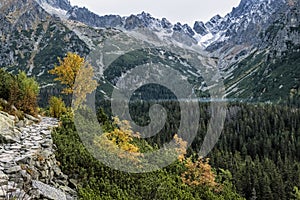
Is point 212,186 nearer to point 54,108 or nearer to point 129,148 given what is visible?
point 129,148

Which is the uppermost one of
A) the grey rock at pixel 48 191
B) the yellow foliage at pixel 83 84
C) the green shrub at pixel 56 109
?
the yellow foliage at pixel 83 84

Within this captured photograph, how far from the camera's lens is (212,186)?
22.5 metres

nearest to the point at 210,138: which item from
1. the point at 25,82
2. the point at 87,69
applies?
the point at 87,69

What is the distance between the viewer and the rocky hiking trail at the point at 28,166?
37.0 feet

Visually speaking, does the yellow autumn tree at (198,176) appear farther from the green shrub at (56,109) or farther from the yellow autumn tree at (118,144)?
the green shrub at (56,109)

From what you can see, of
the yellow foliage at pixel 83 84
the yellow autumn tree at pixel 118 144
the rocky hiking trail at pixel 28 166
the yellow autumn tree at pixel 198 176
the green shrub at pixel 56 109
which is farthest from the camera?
the yellow foliage at pixel 83 84

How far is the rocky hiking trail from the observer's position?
11281 mm

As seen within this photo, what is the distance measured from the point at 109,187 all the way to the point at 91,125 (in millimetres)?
8118

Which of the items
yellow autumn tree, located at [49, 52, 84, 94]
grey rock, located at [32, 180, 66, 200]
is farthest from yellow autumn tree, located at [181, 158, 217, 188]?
yellow autumn tree, located at [49, 52, 84, 94]

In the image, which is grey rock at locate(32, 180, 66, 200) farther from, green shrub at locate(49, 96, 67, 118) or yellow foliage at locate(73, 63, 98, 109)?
yellow foliage at locate(73, 63, 98, 109)

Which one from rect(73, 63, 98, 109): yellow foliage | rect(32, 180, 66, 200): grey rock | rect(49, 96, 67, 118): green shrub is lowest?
rect(32, 180, 66, 200): grey rock

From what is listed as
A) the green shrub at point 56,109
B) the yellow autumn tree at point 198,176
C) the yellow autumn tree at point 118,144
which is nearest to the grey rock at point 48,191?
the yellow autumn tree at point 118,144

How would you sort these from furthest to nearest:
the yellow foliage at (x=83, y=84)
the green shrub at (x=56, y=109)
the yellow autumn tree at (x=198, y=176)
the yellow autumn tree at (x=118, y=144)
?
the yellow foliage at (x=83, y=84) < the green shrub at (x=56, y=109) < the yellow autumn tree at (x=198, y=176) < the yellow autumn tree at (x=118, y=144)

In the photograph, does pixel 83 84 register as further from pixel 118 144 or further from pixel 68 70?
pixel 118 144
